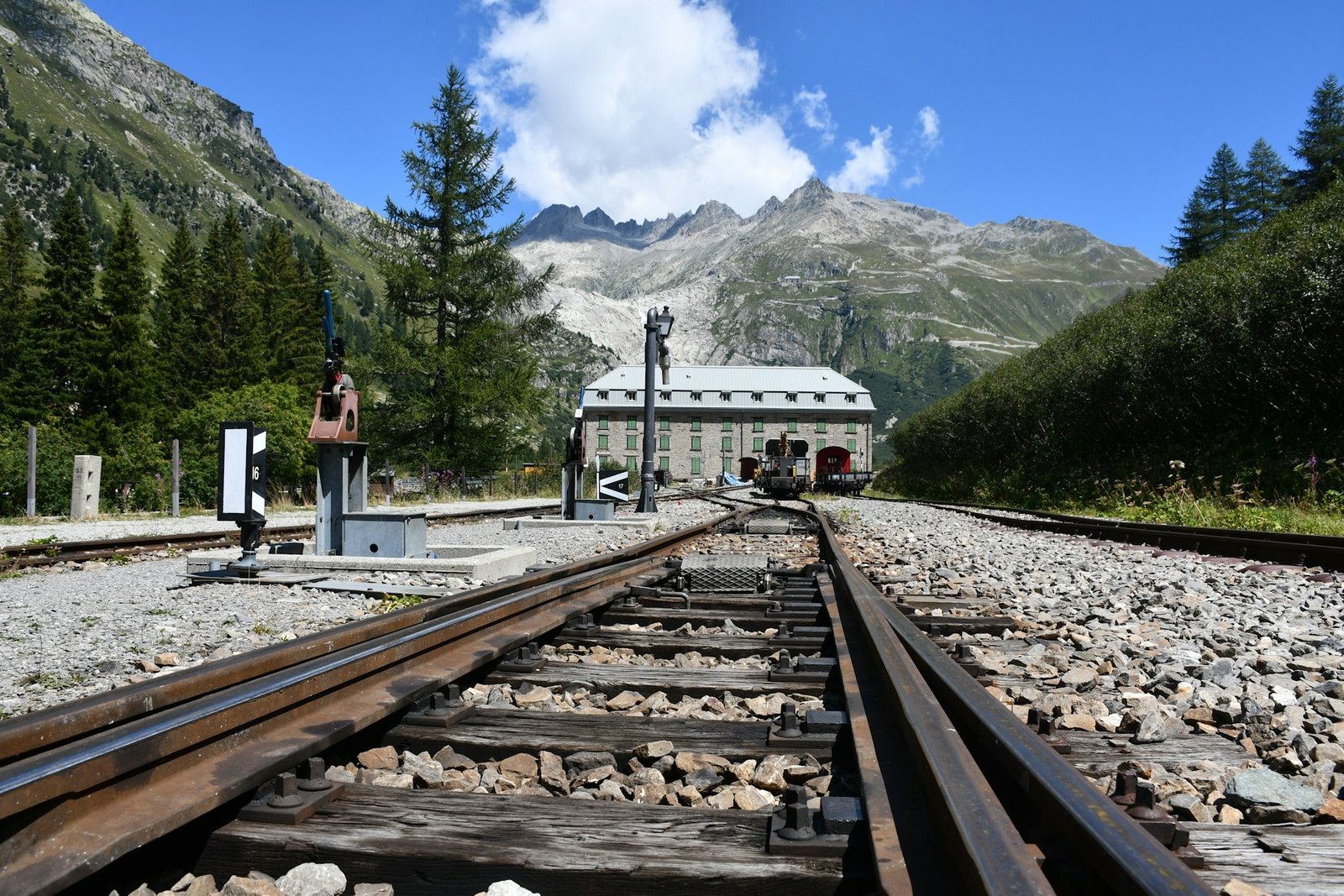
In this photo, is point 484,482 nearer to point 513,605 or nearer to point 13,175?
point 513,605

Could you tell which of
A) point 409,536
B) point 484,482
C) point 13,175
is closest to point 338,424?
point 409,536

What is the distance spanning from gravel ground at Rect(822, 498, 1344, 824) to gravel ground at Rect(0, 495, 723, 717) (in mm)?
3630

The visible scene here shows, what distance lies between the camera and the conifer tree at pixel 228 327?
54375 millimetres

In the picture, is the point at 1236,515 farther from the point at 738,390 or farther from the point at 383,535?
the point at 738,390

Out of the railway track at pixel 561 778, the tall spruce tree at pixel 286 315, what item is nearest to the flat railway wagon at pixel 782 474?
the railway track at pixel 561 778

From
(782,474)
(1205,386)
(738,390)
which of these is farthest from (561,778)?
(738,390)

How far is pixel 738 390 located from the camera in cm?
7638

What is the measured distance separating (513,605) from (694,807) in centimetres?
239

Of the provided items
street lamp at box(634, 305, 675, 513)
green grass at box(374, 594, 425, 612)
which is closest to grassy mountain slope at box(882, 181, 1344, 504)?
street lamp at box(634, 305, 675, 513)

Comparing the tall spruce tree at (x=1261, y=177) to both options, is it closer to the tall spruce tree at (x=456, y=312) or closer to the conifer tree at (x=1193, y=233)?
the conifer tree at (x=1193, y=233)

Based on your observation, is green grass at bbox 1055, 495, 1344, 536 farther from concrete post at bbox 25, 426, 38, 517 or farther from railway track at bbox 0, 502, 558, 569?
concrete post at bbox 25, 426, 38, 517

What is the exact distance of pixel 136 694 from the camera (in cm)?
228

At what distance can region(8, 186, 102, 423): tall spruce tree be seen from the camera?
50594 mm

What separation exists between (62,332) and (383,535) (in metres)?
56.8
